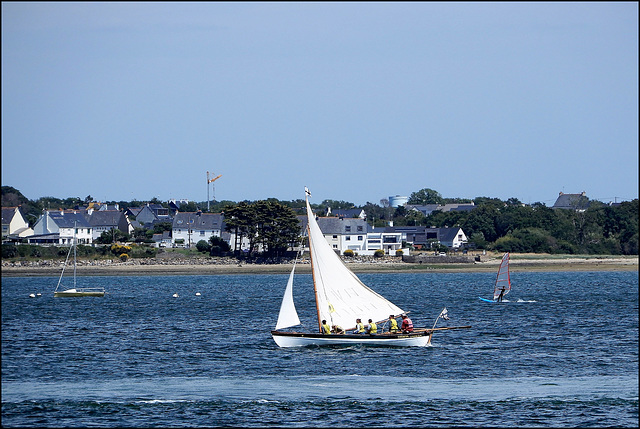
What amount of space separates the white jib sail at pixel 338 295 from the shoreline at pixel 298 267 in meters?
71.6

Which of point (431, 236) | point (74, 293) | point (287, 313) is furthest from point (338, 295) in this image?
point (431, 236)

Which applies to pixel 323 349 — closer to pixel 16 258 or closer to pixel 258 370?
pixel 258 370

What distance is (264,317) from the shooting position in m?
54.6

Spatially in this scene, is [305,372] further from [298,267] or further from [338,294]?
[298,267]

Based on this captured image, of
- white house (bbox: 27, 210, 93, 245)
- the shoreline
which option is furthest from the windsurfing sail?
white house (bbox: 27, 210, 93, 245)

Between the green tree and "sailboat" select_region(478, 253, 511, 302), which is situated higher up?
the green tree

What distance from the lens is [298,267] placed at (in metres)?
118

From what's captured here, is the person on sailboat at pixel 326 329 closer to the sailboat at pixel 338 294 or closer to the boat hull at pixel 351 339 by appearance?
the boat hull at pixel 351 339

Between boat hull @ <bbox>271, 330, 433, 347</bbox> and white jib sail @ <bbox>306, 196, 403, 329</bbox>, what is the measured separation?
2.13m

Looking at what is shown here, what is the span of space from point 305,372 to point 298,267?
279 feet

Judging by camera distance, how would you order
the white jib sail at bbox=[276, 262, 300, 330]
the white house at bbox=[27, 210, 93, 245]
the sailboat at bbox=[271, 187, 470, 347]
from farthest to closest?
the white house at bbox=[27, 210, 93, 245] < the sailboat at bbox=[271, 187, 470, 347] < the white jib sail at bbox=[276, 262, 300, 330]

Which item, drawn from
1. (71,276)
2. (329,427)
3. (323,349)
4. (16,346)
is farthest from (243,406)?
(71,276)

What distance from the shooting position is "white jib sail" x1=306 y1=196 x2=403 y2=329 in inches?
1576

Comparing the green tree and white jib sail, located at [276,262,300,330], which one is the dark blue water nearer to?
white jib sail, located at [276,262,300,330]
